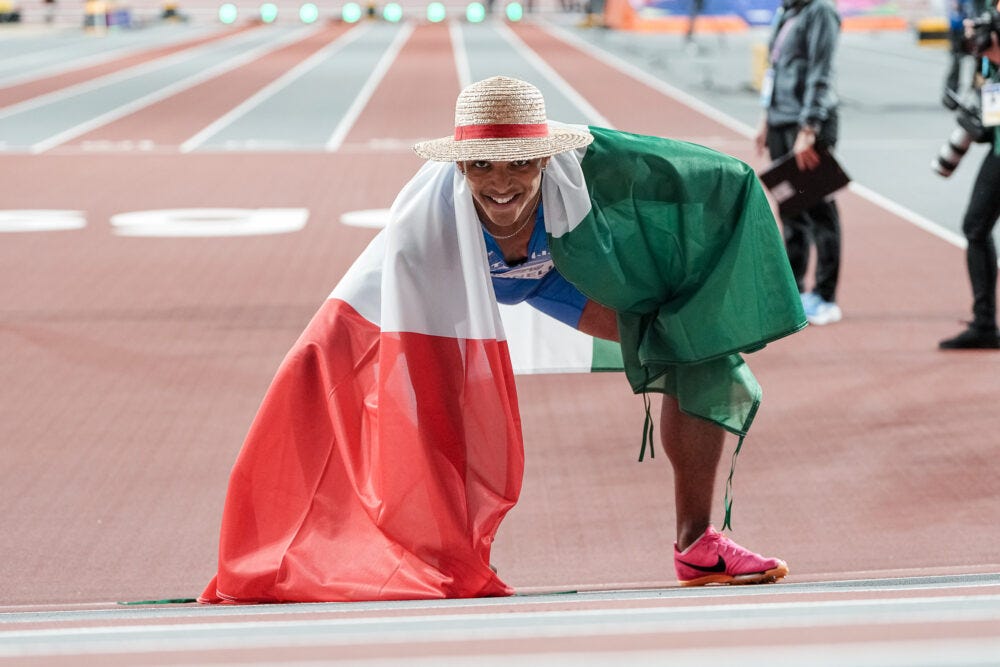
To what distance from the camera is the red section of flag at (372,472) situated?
9.93 feet

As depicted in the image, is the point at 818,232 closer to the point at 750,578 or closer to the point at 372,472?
the point at 750,578

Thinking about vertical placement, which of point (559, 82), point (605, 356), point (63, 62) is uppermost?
point (605, 356)

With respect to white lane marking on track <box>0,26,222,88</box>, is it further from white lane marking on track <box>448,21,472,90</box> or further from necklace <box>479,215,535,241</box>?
necklace <box>479,215,535,241</box>

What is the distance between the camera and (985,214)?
5.82m

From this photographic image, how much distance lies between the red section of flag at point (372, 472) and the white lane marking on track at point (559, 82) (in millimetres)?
11553

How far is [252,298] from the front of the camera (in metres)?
7.22

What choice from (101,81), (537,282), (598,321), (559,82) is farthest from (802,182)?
(101,81)

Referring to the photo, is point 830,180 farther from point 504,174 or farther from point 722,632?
point 722,632

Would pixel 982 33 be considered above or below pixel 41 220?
above

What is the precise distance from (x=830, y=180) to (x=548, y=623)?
5363mm

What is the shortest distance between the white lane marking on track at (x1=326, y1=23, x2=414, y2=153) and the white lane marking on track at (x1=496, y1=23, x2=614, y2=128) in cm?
270

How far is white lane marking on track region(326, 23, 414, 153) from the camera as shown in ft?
46.2

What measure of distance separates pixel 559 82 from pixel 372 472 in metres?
17.8

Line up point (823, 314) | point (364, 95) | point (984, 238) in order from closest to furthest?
point (984, 238) → point (823, 314) → point (364, 95)
